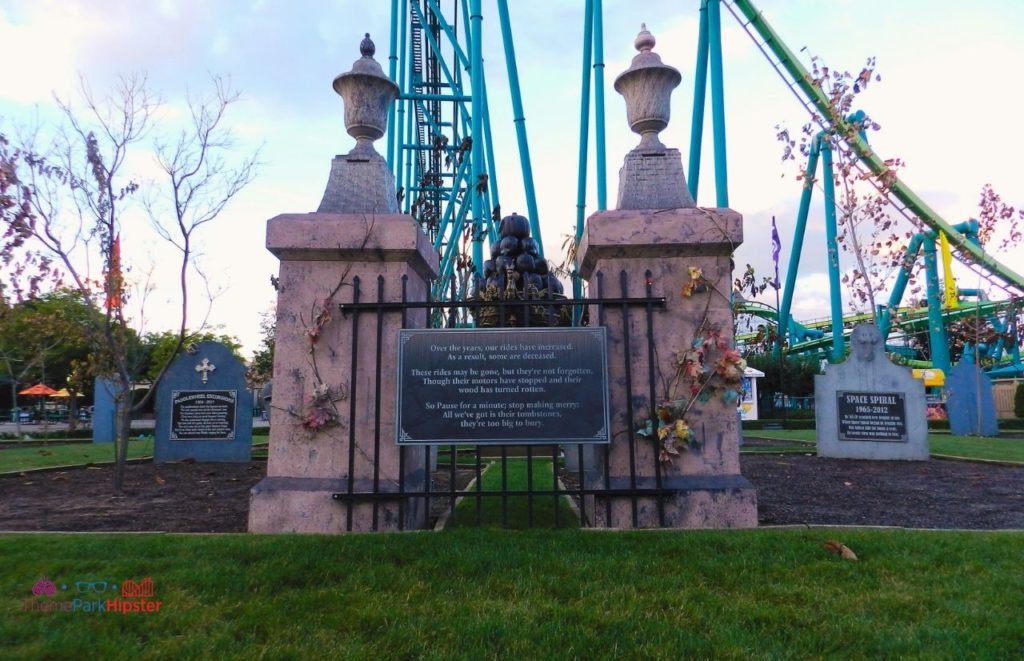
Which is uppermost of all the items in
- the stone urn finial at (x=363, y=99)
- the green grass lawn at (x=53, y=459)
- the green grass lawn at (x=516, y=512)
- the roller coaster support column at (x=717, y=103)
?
the roller coaster support column at (x=717, y=103)

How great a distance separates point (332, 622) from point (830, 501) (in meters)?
4.98

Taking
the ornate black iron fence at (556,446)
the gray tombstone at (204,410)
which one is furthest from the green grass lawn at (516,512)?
the gray tombstone at (204,410)

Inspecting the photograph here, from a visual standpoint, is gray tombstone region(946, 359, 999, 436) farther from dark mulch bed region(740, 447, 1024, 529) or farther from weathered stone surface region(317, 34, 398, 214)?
weathered stone surface region(317, 34, 398, 214)

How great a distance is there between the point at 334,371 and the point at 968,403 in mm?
19360

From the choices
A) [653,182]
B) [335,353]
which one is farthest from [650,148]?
[335,353]

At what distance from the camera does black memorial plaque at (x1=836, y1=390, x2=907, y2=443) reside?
1019cm

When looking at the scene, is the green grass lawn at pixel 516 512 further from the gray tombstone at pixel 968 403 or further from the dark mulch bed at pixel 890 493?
the gray tombstone at pixel 968 403

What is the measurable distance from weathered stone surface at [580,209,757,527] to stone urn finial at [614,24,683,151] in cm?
81

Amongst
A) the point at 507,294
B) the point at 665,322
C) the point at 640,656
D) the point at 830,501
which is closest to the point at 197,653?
the point at 640,656

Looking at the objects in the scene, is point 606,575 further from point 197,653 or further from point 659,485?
point 197,653

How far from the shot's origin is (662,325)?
14.5 feet

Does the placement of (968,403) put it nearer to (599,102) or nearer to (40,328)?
(599,102)

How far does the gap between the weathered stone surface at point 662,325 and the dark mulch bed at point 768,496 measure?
3.22ft

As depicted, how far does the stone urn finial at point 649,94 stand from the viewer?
4750 millimetres
